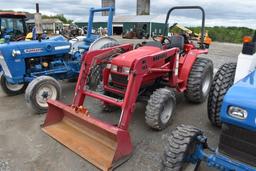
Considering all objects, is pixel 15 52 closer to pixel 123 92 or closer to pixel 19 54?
pixel 19 54

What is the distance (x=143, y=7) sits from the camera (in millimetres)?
35438

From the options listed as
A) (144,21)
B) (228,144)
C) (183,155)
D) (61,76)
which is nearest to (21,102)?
(61,76)

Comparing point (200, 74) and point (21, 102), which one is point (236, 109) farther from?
point (21, 102)

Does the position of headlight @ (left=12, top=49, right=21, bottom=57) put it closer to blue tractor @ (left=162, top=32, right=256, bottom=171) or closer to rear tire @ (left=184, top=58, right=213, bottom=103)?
rear tire @ (left=184, top=58, right=213, bottom=103)

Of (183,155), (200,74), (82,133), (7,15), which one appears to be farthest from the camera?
(7,15)

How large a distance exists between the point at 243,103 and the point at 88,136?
2.02 m

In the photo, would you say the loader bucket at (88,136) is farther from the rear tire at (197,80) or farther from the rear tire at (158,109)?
the rear tire at (197,80)

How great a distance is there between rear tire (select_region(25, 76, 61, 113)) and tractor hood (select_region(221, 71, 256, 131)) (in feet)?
10.6

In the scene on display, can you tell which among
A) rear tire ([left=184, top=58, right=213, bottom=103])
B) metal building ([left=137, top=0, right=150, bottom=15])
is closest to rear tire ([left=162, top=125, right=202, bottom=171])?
rear tire ([left=184, top=58, right=213, bottom=103])

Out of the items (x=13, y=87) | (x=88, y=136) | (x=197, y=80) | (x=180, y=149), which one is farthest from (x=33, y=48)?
(x=180, y=149)

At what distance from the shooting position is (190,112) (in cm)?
438

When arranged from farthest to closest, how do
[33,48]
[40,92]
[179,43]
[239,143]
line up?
[33,48] → [179,43] → [40,92] → [239,143]

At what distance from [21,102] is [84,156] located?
8.76 ft

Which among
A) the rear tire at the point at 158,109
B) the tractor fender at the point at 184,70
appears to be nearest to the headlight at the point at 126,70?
the rear tire at the point at 158,109
